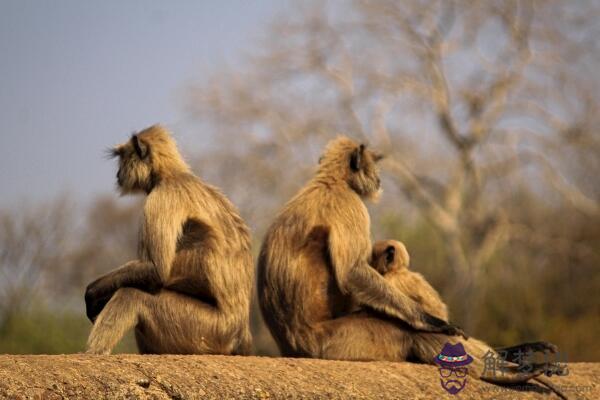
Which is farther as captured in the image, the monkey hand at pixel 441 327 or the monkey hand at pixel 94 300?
the monkey hand at pixel 441 327

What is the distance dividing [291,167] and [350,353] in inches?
1027

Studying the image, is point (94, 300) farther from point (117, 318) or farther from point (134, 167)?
point (134, 167)

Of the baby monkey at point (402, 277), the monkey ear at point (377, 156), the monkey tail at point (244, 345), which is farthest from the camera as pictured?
the monkey ear at point (377, 156)

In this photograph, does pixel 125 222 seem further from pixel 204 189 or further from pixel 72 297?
pixel 204 189

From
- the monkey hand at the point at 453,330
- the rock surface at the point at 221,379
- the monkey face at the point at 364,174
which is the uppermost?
the monkey face at the point at 364,174

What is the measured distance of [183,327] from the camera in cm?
717

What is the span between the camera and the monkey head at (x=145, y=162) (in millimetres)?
7849

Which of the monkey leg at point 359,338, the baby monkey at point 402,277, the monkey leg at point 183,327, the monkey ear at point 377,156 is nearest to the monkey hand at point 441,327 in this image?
the monkey leg at point 359,338

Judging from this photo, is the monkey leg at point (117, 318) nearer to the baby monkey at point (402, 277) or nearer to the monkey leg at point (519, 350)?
the baby monkey at point (402, 277)

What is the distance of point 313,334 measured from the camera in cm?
782

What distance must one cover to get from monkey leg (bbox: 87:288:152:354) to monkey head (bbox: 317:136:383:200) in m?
2.13

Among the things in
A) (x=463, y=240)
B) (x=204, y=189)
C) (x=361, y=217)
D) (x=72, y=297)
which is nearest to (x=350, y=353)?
(x=361, y=217)

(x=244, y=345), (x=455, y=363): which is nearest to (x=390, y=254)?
(x=455, y=363)

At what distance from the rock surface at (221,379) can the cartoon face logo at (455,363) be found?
6cm
